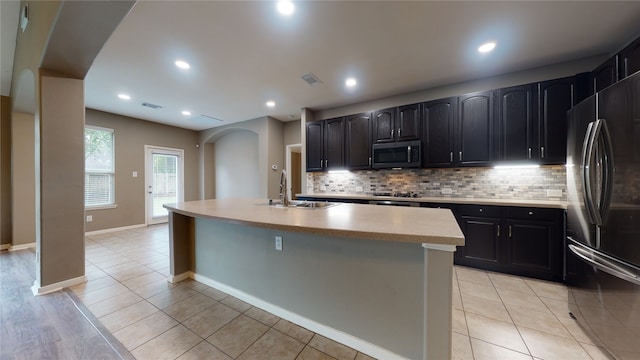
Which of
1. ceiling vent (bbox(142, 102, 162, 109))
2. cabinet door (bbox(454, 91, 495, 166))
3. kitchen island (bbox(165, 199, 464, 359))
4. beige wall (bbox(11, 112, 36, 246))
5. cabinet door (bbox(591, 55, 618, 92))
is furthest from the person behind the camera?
ceiling vent (bbox(142, 102, 162, 109))

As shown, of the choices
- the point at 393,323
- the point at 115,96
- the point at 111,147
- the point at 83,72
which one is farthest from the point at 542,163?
the point at 111,147

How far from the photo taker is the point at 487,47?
2508 millimetres

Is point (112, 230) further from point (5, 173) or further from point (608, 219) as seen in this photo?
point (608, 219)

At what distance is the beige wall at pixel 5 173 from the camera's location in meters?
3.78

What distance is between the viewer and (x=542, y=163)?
277 cm

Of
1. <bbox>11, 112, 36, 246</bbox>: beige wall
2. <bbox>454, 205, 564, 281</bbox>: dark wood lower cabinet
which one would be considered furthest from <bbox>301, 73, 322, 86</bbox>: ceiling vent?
<bbox>11, 112, 36, 246</bbox>: beige wall

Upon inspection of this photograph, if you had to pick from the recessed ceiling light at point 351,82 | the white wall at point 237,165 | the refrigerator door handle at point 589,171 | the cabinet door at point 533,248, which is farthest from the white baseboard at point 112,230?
the refrigerator door handle at point 589,171

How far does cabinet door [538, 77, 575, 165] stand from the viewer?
2.63m

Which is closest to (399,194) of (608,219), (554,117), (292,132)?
(554,117)

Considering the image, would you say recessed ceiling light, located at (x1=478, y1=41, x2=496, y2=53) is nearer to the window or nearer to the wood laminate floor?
the wood laminate floor

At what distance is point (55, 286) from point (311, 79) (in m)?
3.82

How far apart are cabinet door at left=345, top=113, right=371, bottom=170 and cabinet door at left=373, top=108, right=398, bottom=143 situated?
0.13 meters

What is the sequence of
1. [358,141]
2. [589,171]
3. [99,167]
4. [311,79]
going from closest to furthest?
[589,171]
[311,79]
[358,141]
[99,167]

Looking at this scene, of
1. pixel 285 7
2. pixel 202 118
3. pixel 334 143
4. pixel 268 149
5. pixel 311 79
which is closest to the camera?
pixel 285 7
